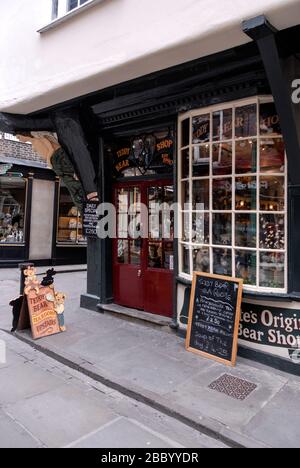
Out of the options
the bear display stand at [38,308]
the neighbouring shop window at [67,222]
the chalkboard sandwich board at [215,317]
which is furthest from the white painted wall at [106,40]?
the neighbouring shop window at [67,222]

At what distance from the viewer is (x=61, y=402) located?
3709mm

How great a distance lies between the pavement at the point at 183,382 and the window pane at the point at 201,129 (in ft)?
9.64

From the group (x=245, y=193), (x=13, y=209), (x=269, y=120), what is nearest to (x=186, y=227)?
(x=245, y=193)

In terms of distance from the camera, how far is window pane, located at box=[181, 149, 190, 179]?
17.8 ft

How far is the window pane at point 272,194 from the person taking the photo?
4.47 metres

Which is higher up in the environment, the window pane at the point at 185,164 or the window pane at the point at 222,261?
the window pane at the point at 185,164

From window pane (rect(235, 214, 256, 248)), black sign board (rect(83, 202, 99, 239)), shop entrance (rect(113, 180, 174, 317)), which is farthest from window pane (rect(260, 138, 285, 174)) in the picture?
black sign board (rect(83, 202, 99, 239))

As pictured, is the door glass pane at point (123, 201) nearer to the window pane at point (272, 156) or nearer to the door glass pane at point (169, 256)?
the door glass pane at point (169, 256)

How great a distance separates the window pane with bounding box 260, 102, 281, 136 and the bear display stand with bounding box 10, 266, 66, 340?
3.82m

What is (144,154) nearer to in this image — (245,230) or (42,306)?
(245,230)

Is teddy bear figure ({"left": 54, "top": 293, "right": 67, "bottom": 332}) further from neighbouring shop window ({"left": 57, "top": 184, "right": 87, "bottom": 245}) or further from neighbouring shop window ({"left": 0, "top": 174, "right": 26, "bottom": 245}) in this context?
neighbouring shop window ({"left": 57, "top": 184, "right": 87, "bottom": 245})

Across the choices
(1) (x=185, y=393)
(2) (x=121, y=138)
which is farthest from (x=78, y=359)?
(2) (x=121, y=138)

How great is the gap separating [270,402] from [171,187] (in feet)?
11.7

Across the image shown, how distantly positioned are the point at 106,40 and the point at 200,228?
2.91 meters
